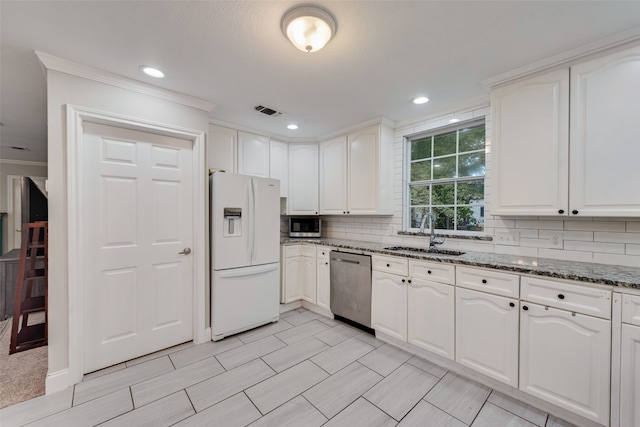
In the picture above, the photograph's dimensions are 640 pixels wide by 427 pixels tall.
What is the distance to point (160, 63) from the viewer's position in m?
1.97

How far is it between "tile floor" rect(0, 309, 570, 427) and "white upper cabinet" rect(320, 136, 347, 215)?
5.96 ft

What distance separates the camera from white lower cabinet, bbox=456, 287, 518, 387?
6.01 ft

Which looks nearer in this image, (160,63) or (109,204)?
(160,63)

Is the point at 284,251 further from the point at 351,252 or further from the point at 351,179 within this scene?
the point at 351,179

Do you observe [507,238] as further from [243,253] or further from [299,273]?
[243,253]

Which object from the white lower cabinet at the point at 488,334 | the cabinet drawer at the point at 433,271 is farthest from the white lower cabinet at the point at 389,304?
the white lower cabinet at the point at 488,334

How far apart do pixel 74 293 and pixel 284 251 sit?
80.2 inches

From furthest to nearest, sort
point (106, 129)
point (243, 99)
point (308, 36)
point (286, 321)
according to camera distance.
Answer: point (286, 321) → point (243, 99) → point (106, 129) → point (308, 36)

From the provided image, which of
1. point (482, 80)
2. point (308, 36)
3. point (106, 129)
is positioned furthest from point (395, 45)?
point (106, 129)

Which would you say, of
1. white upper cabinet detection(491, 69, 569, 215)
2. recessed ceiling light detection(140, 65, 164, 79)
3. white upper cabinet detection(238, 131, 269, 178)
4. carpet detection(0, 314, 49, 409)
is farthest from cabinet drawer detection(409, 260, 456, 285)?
carpet detection(0, 314, 49, 409)

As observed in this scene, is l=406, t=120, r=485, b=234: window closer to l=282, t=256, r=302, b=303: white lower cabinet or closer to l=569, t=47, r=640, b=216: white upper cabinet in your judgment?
l=569, t=47, r=640, b=216: white upper cabinet

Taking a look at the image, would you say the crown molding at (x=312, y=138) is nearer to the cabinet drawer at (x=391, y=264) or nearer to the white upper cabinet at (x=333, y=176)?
the white upper cabinet at (x=333, y=176)

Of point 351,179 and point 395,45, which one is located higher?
point 395,45

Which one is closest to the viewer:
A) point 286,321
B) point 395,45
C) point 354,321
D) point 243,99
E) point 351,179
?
point 395,45
